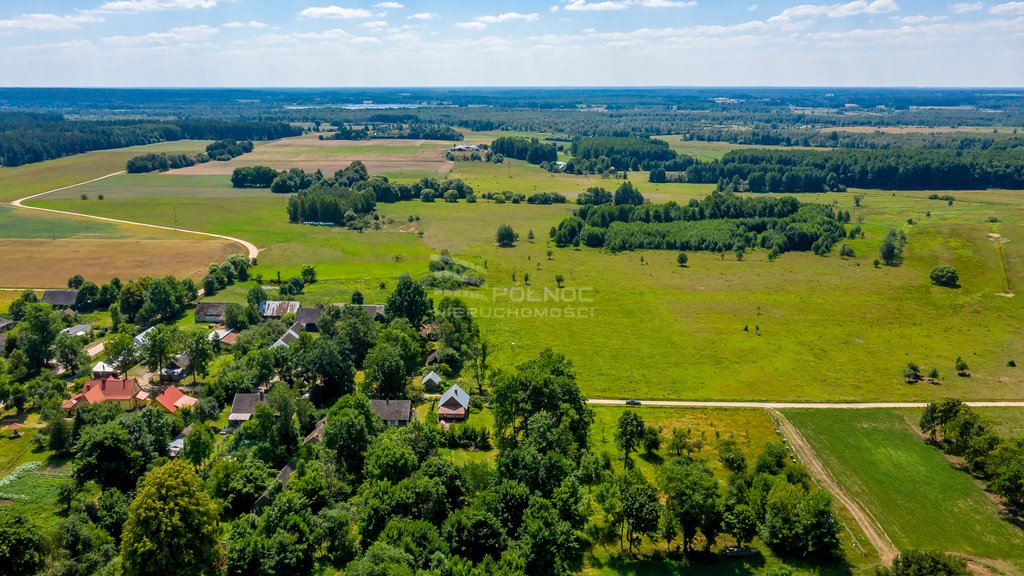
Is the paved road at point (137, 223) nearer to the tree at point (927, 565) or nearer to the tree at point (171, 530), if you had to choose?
the tree at point (171, 530)

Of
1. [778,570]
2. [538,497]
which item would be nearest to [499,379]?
[538,497]

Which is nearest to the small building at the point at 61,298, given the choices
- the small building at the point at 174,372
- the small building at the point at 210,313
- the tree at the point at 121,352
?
the small building at the point at 210,313

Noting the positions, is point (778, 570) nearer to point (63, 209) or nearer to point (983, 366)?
point (983, 366)

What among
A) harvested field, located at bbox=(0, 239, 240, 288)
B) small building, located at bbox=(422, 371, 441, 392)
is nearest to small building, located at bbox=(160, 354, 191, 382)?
small building, located at bbox=(422, 371, 441, 392)

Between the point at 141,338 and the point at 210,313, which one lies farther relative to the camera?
the point at 210,313

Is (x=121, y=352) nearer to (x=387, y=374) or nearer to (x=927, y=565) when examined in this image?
(x=387, y=374)

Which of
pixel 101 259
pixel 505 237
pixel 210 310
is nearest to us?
pixel 210 310

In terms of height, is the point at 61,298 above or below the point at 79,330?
above

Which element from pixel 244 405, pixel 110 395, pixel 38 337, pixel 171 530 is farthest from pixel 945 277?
pixel 38 337
